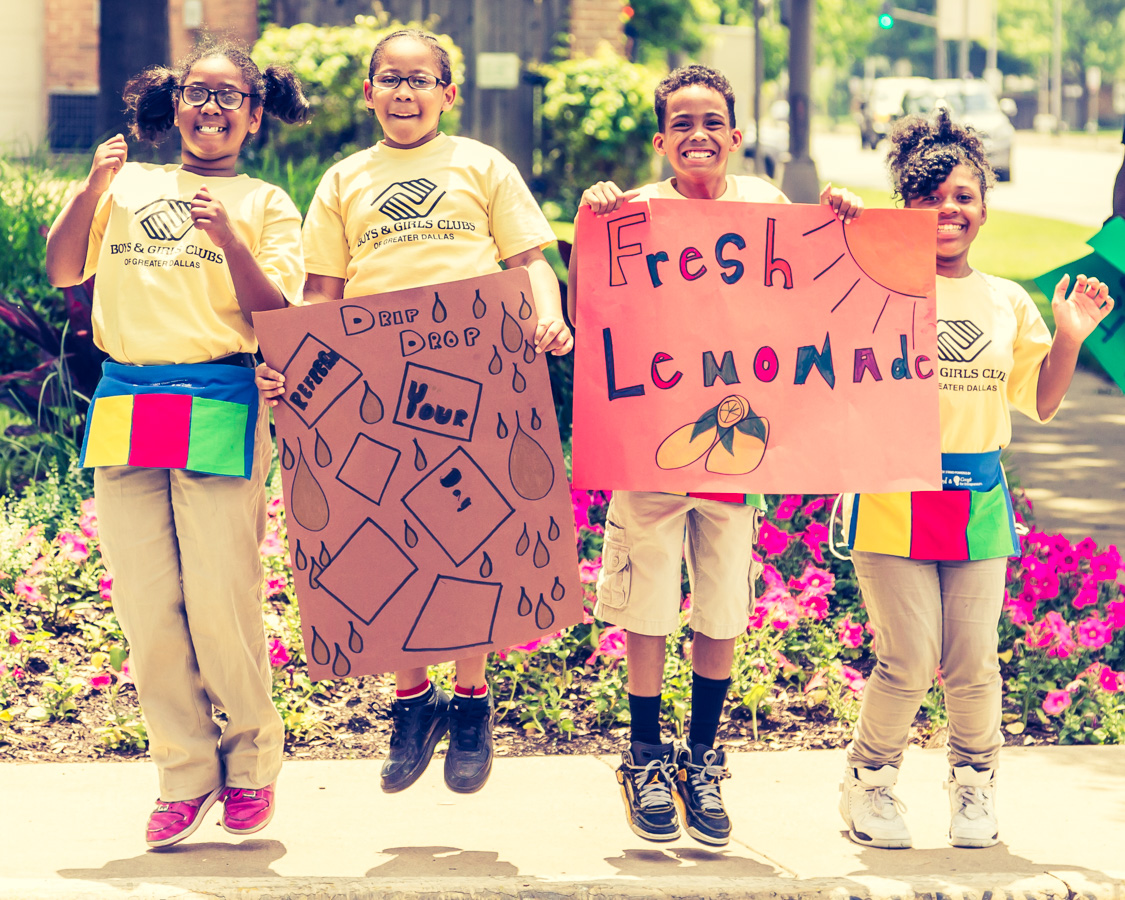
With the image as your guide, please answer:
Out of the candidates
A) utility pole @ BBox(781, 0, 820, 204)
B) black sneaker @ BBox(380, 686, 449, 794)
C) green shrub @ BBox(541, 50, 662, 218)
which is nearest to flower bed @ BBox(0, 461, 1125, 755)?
black sneaker @ BBox(380, 686, 449, 794)

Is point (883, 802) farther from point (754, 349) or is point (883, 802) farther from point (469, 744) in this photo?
point (754, 349)

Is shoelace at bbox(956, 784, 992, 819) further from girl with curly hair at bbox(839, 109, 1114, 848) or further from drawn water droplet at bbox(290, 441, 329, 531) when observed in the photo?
drawn water droplet at bbox(290, 441, 329, 531)

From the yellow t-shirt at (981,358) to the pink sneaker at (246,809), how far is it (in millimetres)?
1872

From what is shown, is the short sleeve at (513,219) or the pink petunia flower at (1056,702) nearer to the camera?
the short sleeve at (513,219)

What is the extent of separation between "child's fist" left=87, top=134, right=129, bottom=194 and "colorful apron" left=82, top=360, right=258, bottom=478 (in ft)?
1.39

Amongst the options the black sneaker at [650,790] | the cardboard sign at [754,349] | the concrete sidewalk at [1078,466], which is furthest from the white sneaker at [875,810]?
the concrete sidewalk at [1078,466]

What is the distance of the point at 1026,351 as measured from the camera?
3650mm

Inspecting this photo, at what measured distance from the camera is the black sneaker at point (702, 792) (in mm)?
3617

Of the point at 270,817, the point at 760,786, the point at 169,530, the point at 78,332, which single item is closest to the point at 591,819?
the point at 760,786

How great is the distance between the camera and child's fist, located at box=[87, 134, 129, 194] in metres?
3.35

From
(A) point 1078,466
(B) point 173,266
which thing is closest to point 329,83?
(A) point 1078,466

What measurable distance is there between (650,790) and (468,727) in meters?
0.51

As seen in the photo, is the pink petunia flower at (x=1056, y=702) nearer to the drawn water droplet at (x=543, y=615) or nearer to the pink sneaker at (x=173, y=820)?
the drawn water droplet at (x=543, y=615)

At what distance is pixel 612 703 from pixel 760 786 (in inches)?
24.6
